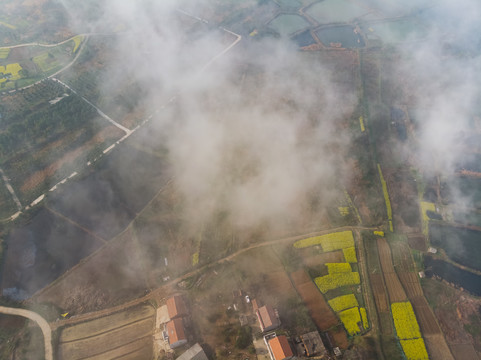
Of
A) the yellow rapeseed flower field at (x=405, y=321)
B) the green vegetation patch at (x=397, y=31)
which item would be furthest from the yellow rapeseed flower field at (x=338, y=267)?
the green vegetation patch at (x=397, y=31)

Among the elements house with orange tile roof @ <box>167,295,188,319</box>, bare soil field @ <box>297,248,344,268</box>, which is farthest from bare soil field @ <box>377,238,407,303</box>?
house with orange tile roof @ <box>167,295,188,319</box>

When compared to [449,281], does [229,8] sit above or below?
above

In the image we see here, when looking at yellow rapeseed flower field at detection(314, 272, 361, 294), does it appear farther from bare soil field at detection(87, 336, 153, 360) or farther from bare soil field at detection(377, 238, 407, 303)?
bare soil field at detection(87, 336, 153, 360)

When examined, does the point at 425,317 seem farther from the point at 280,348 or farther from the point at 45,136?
the point at 45,136

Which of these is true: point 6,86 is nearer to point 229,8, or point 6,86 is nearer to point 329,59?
point 229,8

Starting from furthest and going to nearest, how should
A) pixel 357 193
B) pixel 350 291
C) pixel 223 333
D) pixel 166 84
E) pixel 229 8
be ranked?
1. pixel 229 8
2. pixel 166 84
3. pixel 357 193
4. pixel 350 291
5. pixel 223 333

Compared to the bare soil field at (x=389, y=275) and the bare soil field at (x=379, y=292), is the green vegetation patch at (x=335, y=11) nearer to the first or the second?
the bare soil field at (x=389, y=275)

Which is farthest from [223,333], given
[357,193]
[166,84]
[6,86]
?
[6,86]
